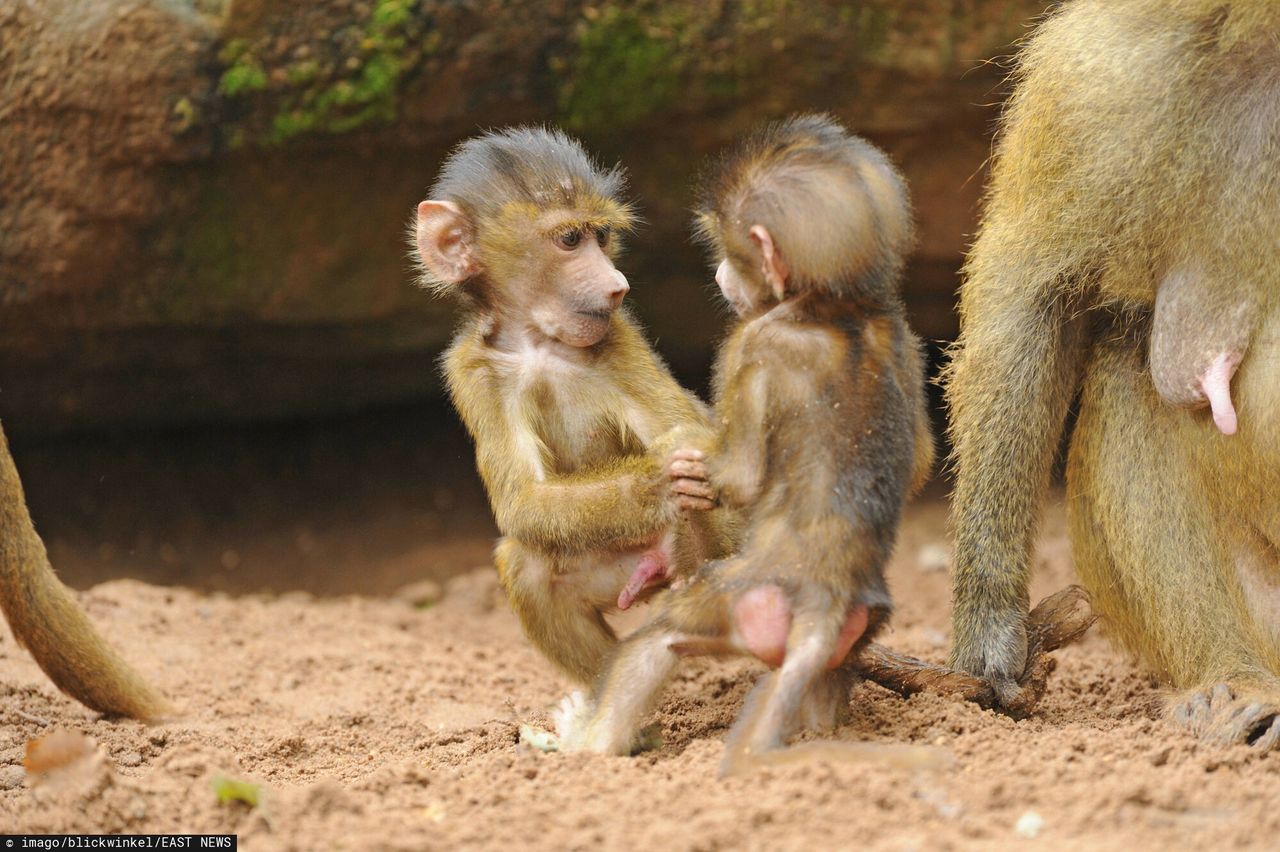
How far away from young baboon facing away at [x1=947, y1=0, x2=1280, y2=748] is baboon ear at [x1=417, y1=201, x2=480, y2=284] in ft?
4.31

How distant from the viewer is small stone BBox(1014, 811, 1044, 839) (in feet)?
8.08

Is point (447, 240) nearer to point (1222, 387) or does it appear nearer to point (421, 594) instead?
point (1222, 387)

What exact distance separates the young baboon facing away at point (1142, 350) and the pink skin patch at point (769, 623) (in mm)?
884

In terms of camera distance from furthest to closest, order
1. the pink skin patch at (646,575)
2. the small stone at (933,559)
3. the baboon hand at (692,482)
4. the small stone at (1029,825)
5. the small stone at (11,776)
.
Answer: the small stone at (933,559), the pink skin patch at (646,575), the small stone at (11,776), the baboon hand at (692,482), the small stone at (1029,825)

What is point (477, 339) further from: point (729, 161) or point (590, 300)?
point (729, 161)

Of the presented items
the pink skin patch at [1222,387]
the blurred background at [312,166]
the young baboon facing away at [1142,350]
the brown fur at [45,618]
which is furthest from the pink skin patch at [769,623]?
the blurred background at [312,166]

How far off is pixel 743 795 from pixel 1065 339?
5.39 ft

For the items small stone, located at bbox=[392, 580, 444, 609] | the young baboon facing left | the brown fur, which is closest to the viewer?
the young baboon facing left

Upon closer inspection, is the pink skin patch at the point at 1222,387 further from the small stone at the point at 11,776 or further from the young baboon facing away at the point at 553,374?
the small stone at the point at 11,776

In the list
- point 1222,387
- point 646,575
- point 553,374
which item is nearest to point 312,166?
point 553,374

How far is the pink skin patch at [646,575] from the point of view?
3.38 metres

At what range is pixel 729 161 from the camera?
9.91ft

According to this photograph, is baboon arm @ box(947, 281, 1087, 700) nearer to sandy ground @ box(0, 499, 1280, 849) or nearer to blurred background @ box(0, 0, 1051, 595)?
sandy ground @ box(0, 499, 1280, 849)

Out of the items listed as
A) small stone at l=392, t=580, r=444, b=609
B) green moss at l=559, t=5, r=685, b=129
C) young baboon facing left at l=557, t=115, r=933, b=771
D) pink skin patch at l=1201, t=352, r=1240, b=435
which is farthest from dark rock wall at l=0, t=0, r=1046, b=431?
young baboon facing left at l=557, t=115, r=933, b=771
